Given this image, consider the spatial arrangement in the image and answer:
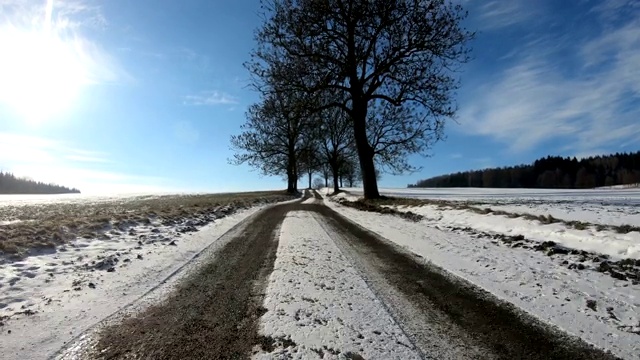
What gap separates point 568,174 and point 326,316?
11568 cm

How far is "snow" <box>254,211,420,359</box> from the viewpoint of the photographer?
3594mm

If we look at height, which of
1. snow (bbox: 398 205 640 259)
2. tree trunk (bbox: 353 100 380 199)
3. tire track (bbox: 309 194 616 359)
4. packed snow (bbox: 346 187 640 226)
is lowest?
tire track (bbox: 309 194 616 359)

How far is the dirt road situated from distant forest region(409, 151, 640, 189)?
106 meters

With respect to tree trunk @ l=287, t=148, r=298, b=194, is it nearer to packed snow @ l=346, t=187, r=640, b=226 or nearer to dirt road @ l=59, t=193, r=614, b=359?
packed snow @ l=346, t=187, r=640, b=226

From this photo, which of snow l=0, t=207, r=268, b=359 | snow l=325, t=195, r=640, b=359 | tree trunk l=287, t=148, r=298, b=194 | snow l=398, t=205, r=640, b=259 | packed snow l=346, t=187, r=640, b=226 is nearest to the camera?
snow l=325, t=195, r=640, b=359

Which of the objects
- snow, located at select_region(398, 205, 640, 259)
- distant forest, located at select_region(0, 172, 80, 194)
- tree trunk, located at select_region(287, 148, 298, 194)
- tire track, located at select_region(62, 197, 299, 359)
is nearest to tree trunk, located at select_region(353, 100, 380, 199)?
snow, located at select_region(398, 205, 640, 259)

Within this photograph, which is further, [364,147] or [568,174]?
[568,174]

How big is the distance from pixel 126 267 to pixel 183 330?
3.66 metres

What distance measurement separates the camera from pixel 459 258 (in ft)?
24.4

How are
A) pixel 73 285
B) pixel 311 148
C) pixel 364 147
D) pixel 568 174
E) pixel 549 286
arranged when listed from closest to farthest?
1. pixel 549 286
2. pixel 73 285
3. pixel 364 147
4. pixel 311 148
5. pixel 568 174

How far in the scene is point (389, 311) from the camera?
4633 mm

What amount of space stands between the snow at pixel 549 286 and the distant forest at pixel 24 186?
117 metres

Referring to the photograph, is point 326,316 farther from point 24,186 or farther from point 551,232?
point 24,186

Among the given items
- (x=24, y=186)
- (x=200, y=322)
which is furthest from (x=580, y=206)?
(x=24, y=186)
